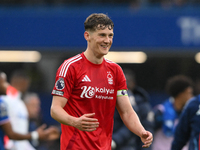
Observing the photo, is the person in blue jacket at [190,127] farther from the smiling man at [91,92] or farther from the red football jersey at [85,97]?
the red football jersey at [85,97]

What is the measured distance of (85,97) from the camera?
3.81 m

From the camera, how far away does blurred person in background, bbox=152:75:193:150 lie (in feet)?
20.6

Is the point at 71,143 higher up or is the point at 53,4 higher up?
the point at 53,4

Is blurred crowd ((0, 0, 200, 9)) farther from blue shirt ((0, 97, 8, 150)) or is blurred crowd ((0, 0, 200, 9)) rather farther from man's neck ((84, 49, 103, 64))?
man's neck ((84, 49, 103, 64))

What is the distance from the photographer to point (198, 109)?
4.45m

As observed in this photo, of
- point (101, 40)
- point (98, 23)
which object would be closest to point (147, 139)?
point (101, 40)

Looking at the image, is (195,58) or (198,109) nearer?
(198,109)

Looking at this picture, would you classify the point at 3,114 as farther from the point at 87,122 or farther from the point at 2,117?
the point at 87,122

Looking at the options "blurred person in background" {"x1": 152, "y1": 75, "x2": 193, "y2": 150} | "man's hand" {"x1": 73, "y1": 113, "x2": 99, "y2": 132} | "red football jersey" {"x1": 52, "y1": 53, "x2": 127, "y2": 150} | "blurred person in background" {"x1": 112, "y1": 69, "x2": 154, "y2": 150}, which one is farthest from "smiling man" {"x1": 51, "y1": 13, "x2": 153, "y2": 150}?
"blurred person in background" {"x1": 152, "y1": 75, "x2": 193, "y2": 150}

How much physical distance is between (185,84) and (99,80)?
3056 mm

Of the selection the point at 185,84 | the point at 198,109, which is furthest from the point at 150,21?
the point at 198,109

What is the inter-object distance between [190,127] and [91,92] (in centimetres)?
150

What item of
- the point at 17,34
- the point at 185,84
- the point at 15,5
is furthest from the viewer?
the point at 15,5

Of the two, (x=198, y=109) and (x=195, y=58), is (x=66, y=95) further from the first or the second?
(x=195, y=58)
